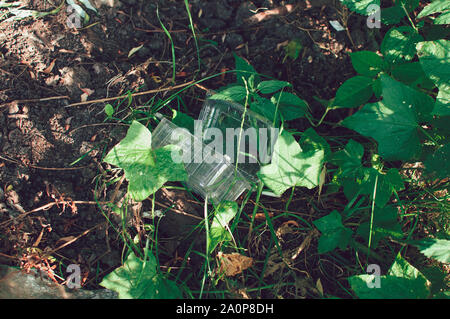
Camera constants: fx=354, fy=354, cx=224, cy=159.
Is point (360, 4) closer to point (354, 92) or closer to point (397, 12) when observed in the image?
point (397, 12)

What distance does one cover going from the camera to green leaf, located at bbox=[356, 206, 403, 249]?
5.28 ft

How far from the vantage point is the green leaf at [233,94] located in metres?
1.66

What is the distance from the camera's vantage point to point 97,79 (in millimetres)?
1819

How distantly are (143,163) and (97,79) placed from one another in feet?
1.88

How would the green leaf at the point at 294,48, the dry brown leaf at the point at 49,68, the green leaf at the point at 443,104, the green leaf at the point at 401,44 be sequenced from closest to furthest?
1. the green leaf at the point at 443,104
2. the green leaf at the point at 401,44
3. the dry brown leaf at the point at 49,68
4. the green leaf at the point at 294,48

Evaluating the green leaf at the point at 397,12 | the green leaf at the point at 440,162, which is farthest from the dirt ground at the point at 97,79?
the green leaf at the point at 440,162

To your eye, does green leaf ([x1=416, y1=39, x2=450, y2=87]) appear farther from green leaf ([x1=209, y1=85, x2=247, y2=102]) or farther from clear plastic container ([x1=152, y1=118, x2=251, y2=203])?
clear plastic container ([x1=152, y1=118, x2=251, y2=203])

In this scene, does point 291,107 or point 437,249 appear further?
point 291,107

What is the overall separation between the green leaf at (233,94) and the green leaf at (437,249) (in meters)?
1.03

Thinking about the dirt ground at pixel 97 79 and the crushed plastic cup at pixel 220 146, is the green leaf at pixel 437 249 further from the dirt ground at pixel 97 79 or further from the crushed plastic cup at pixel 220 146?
the crushed plastic cup at pixel 220 146

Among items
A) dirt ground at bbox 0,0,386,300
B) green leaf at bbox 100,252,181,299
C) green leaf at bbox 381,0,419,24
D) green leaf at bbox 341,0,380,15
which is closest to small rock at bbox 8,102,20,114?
dirt ground at bbox 0,0,386,300

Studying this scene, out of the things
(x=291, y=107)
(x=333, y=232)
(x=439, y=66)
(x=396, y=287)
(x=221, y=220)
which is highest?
(x=439, y=66)

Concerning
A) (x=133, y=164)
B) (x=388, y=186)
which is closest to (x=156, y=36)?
(x=133, y=164)

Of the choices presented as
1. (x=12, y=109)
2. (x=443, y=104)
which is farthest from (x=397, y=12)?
(x=12, y=109)
